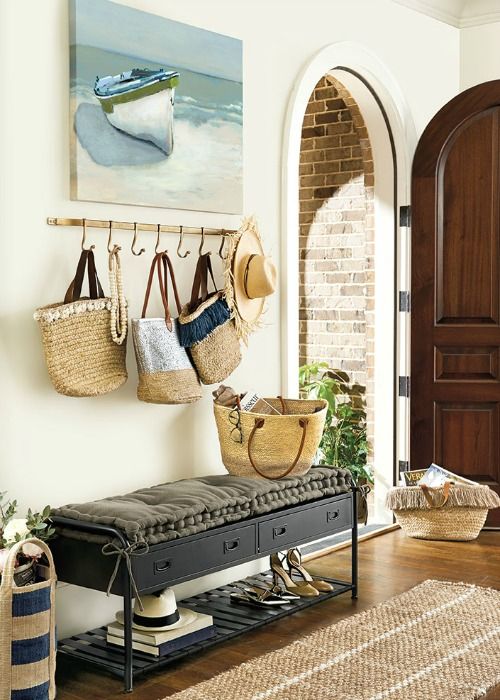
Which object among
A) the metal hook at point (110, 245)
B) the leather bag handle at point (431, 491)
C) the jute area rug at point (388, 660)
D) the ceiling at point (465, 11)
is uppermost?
the ceiling at point (465, 11)

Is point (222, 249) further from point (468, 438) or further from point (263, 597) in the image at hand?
point (468, 438)

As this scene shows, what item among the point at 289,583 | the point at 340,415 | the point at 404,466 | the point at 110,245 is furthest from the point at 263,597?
the point at 340,415

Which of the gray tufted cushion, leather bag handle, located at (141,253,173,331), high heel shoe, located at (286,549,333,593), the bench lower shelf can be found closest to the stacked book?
the bench lower shelf

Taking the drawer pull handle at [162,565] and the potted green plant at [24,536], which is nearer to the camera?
the potted green plant at [24,536]

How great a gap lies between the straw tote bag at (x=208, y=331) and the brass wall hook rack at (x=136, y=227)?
11 centimetres

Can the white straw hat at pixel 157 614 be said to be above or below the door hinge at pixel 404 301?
below

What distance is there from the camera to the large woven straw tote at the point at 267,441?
361cm

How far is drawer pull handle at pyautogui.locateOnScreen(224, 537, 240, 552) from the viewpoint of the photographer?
3.37m

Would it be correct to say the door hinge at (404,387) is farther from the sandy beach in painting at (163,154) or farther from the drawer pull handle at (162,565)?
the drawer pull handle at (162,565)

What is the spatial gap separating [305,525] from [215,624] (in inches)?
19.5

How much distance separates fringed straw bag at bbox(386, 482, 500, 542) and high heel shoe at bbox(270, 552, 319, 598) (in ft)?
3.29

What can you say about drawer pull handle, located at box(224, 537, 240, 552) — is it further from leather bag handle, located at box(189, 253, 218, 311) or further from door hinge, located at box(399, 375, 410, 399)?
door hinge, located at box(399, 375, 410, 399)

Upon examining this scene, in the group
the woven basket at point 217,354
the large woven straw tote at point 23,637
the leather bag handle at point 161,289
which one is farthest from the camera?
the woven basket at point 217,354

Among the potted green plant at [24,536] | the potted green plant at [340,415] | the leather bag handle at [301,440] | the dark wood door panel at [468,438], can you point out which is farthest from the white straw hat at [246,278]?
the potted green plant at [340,415]
